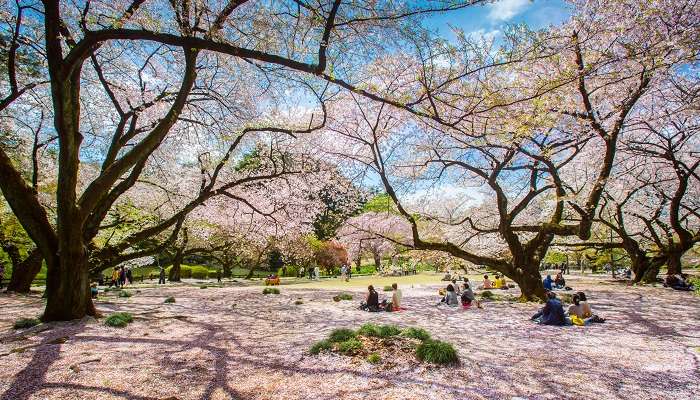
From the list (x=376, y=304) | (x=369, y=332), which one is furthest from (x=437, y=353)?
(x=376, y=304)

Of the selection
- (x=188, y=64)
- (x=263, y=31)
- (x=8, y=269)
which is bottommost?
(x=8, y=269)

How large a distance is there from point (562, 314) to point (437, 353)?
517 cm

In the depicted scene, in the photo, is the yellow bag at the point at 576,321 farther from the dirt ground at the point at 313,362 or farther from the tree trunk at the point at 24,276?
the tree trunk at the point at 24,276

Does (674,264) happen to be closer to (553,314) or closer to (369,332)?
(553,314)

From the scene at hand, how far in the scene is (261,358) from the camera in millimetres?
5738

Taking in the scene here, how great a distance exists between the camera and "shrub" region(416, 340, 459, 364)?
534 cm

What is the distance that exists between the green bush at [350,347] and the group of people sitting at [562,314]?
5379mm

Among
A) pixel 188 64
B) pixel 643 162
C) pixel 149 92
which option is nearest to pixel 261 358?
pixel 188 64

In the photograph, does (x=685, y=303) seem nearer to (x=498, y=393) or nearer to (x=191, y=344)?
(x=498, y=393)

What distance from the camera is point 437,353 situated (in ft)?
17.7

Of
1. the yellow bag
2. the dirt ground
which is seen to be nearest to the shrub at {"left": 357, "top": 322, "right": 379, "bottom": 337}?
the dirt ground

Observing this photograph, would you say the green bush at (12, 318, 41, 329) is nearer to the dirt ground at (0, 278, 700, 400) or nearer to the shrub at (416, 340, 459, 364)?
the dirt ground at (0, 278, 700, 400)

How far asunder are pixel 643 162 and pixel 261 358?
16.5 m

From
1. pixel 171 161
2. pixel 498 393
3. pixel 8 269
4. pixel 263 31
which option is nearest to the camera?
pixel 498 393
